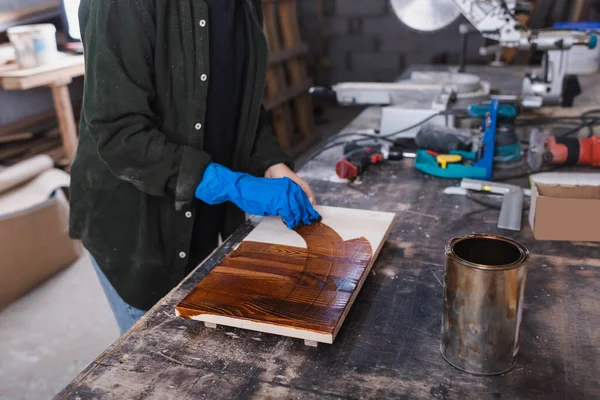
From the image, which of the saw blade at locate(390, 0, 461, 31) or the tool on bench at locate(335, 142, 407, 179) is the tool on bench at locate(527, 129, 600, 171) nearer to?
the tool on bench at locate(335, 142, 407, 179)

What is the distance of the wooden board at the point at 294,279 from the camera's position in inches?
33.8

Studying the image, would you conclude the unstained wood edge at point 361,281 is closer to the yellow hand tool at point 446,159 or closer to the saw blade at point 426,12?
the yellow hand tool at point 446,159

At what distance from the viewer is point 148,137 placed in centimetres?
115

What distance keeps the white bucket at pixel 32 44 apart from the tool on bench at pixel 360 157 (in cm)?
161

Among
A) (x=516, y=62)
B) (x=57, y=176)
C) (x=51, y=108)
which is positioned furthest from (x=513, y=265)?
(x=516, y=62)

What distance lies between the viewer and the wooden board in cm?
86

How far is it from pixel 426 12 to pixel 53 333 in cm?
202

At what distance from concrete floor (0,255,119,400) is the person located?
85 centimetres

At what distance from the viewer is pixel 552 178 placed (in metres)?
1.50

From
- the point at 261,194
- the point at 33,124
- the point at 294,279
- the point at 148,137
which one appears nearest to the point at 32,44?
the point at 33,124

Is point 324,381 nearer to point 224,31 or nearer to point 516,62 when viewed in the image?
point 224,31

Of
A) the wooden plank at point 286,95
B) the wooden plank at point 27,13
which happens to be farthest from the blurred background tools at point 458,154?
the wooden plank at point 286,95

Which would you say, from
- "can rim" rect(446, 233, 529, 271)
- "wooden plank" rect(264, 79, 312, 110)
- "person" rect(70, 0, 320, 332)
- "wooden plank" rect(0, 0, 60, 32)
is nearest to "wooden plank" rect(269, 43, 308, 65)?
"wooden plank" rect(264, 79, 312, 110)

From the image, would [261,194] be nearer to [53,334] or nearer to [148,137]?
[148,137]
